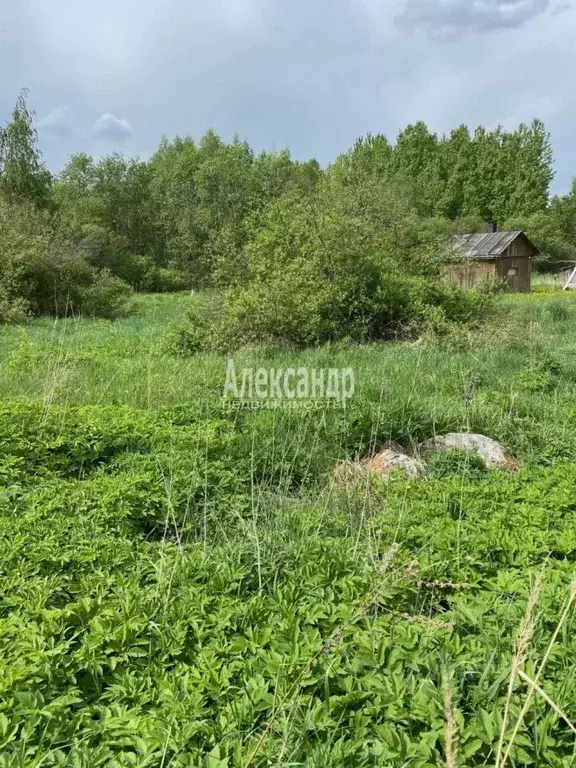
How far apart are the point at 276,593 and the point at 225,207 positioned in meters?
37.4

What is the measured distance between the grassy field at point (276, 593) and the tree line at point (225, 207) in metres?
6.87

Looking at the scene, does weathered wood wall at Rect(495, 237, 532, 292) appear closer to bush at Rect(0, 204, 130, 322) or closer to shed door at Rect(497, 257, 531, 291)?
shed door at Rect(497, 257, 531, 291)

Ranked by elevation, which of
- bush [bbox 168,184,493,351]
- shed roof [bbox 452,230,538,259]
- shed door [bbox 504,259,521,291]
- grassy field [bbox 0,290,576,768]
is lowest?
grassy field [bbox 0,290,576,768]

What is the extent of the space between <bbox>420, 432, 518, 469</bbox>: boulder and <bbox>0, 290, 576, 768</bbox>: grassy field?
0.22 metres

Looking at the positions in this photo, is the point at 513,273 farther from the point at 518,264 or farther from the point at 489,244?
the point at 489,244

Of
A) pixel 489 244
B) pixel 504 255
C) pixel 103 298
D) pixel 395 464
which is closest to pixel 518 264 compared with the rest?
pixel 504 255

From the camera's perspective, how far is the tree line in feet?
43.8

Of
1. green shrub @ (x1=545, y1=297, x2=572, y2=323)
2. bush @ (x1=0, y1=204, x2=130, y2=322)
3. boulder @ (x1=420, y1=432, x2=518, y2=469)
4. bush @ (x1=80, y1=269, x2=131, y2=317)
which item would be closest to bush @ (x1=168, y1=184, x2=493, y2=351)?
green shrub @ (x1=545, y1=297, x2=572, y2=323)

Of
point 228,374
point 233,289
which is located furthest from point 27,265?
point 228,374

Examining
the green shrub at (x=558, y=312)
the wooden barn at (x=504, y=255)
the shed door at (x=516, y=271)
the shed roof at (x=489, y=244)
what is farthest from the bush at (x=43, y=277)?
the shed door at (x=516, y=271)

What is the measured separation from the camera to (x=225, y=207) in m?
37.6

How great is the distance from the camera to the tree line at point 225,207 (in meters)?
13.3

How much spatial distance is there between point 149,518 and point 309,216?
8832mm

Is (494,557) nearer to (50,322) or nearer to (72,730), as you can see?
(72,730)
